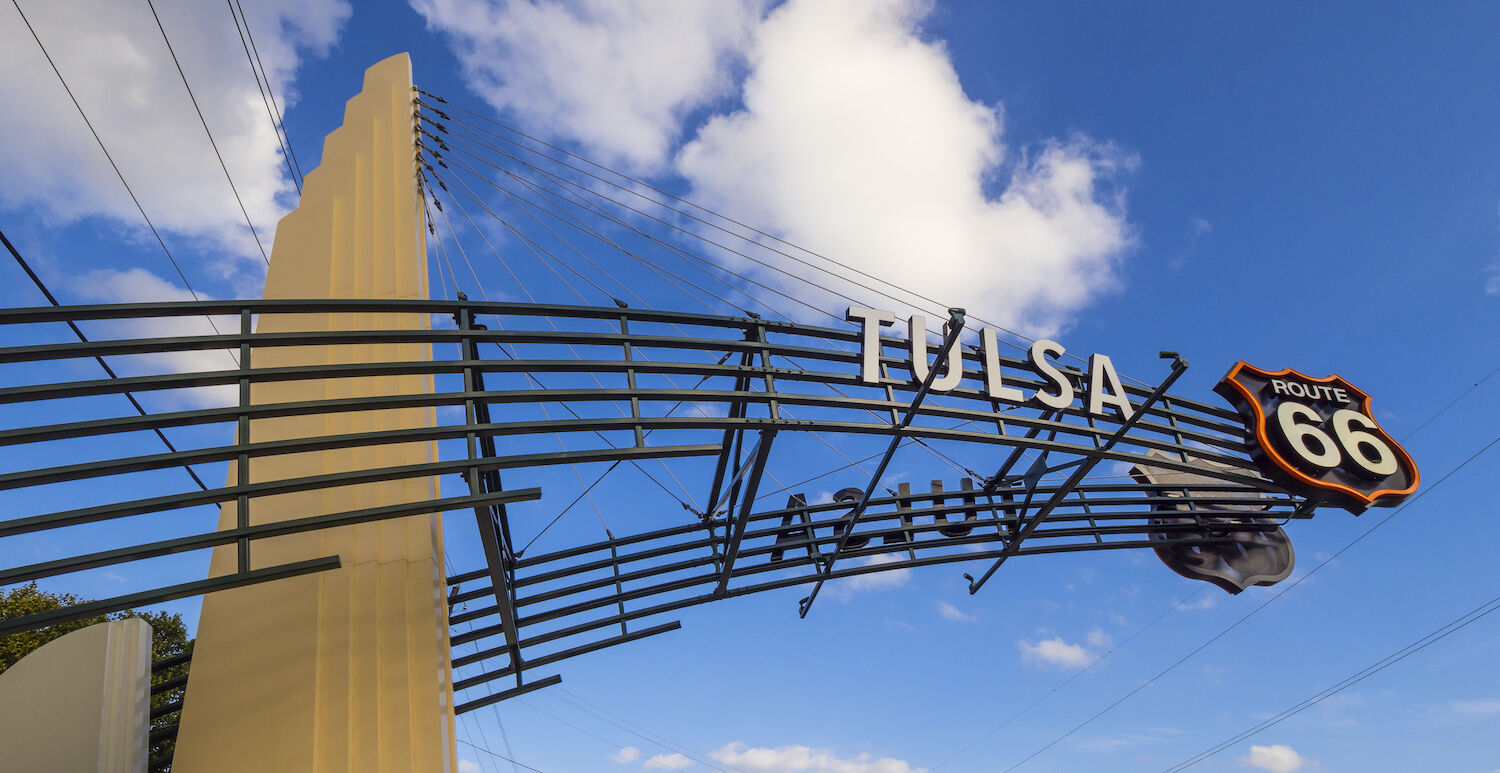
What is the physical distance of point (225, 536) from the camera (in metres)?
9.21

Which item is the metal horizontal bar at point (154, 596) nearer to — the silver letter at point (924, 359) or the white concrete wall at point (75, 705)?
the white concrete wall at point (75, 705)

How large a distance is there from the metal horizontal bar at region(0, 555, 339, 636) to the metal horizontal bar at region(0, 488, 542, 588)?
0.35 m

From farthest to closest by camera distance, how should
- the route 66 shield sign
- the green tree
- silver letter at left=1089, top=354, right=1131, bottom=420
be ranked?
the green tree, the route 66 shield sign, silver letter at left=1089, top=354, right=1131, bottom=420

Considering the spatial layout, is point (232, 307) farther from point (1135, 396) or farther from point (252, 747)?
point (1135, 396)

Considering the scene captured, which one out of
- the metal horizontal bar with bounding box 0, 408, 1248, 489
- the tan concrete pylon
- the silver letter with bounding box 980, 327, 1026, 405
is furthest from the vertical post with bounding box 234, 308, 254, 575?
the silver letter with bounding box 980, 327, 1026, 405

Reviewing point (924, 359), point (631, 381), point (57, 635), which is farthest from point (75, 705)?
point (57, 635)

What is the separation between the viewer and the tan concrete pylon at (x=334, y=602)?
10.2 m

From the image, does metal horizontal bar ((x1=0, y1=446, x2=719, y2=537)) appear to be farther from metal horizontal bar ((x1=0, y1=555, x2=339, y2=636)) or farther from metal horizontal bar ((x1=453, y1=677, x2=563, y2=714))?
metal horizontal bar ((x1=453, y1=677, x2=563, y2=714))

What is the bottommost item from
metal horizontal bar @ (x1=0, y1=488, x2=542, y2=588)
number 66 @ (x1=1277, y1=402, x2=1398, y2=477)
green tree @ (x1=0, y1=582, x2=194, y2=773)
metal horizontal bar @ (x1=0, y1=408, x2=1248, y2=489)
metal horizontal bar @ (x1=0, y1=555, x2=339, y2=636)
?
metal horizontal bar @ (x1=0, y1=555, x2=339, y2=636)

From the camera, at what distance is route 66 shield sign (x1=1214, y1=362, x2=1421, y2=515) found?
17.2m

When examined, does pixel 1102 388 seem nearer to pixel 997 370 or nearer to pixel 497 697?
pixel 997 370

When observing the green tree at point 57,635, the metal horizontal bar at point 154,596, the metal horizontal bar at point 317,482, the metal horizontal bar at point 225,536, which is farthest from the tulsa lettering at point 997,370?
the green tree at point 57,635

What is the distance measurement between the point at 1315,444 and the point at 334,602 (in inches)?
681

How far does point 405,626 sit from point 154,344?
14.0 ft
